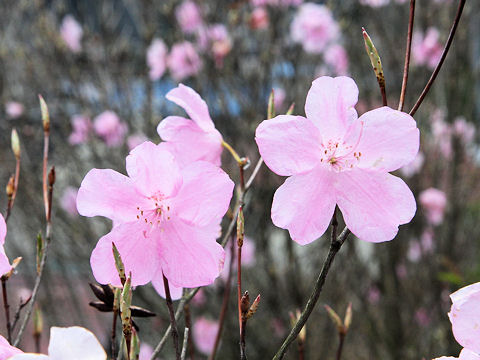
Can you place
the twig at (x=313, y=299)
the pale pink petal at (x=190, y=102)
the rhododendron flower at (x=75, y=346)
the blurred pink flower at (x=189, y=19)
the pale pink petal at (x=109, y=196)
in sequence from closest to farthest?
the rhododendron flower at (x=75, y=346)
the twig at (x=313, y=299)
the pale pink petal at (x=109, y=196)
the pale pink petal at (x=190, y=102)
the blurred pink flower at (x=189, y=19)

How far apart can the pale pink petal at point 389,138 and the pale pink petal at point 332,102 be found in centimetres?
4

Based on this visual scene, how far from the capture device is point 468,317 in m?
0.61

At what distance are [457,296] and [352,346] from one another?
11.9ft

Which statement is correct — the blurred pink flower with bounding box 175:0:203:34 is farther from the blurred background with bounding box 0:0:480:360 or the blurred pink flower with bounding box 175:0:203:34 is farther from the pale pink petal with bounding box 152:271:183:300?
the pale pink petal with bounding box 152:271:183:300

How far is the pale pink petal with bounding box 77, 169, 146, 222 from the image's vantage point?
0.76 meters

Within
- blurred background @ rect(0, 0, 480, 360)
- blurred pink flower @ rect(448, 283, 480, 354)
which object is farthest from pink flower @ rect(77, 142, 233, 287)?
blurred background @ rect(0, 0, 480, 360)

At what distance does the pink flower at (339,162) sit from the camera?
75 cm

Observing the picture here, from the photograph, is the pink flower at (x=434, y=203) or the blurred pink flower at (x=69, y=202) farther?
the blurred pink flower at (x=69, y=202)

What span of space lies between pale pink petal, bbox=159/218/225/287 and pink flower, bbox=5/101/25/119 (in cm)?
306

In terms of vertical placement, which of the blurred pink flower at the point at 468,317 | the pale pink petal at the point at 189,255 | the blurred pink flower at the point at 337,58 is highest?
the blurred pink flower at the point at 337,58

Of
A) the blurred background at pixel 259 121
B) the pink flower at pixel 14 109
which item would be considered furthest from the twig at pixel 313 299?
the pink flower at pixel 14 109

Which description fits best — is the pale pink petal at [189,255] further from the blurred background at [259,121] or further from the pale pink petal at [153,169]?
the blurred background at [259,121]

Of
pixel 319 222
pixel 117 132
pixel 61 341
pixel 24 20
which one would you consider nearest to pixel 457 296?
pixel 319 222

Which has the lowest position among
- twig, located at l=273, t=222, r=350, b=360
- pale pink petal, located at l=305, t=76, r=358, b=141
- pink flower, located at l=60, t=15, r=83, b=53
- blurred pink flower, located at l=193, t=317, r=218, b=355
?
blurred pink flower, located at l=193, t=317, r=218, b=355
